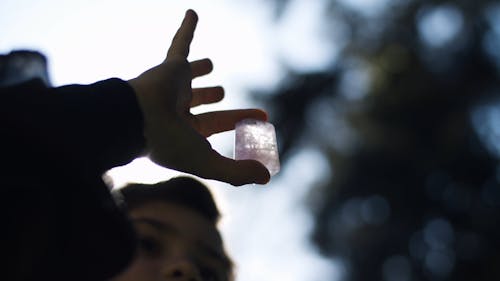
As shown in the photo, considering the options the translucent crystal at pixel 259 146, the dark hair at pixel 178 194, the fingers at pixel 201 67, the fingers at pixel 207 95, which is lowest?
the dark hair at pixel 178 194

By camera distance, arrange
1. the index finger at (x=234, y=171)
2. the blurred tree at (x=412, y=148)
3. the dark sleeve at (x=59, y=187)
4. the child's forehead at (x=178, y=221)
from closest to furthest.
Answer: the dark sleeve at (x=59, y=187), the index finger at (x=234, y=171), the child's forehead at (x=178, y=221), the blurred tree at (x=412, y=148)

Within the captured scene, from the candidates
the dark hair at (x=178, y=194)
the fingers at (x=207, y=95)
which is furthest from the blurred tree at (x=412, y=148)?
the fingers at (x=207, y=95)

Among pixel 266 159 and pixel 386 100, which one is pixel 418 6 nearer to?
pixel 386 100

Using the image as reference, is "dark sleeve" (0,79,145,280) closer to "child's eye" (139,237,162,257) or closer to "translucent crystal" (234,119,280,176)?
"translucent crystal" (234,119,280,176)

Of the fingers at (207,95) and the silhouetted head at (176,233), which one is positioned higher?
the fingers at (207,95)

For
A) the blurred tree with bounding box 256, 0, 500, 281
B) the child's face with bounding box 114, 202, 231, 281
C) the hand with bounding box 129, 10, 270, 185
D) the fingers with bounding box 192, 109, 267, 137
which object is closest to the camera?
the hand with bounding box 129, 10, 270, 185

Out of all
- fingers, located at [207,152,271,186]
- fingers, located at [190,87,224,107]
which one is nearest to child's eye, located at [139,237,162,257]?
fingers, located at [190,87,224,107]

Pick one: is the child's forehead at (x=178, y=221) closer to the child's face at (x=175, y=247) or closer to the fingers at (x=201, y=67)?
the child's face at (x=175, y=247)
